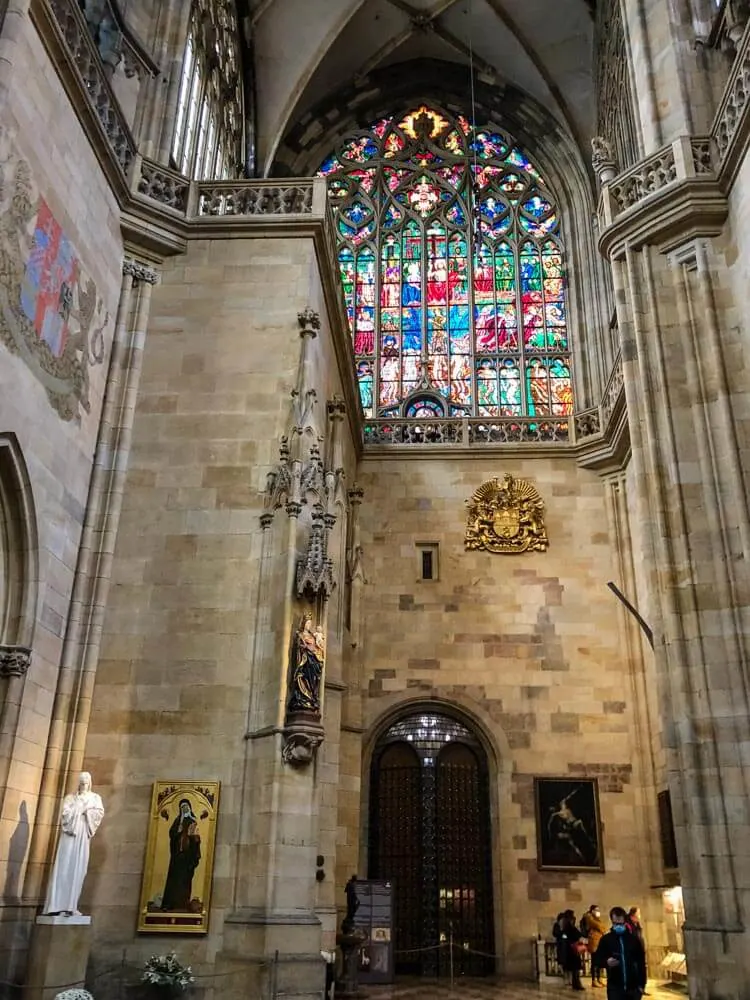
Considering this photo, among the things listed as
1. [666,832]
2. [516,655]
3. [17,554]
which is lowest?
[666,832]

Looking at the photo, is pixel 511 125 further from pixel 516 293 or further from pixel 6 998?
pixel 6 998

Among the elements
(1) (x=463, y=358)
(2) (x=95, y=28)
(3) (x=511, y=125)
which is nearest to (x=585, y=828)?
(1) (x=463, y=358)

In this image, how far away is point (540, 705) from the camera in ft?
50.6

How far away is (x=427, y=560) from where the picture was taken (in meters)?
16.8

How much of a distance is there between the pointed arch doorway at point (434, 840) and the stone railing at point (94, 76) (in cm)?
1029

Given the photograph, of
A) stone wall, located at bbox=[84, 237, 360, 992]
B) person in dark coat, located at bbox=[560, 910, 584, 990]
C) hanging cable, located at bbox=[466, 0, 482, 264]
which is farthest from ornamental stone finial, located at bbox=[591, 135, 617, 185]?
person in dark coat, located at bbox=[560, 910, 584, 990]

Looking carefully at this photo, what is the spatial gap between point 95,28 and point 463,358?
9896 millimetres

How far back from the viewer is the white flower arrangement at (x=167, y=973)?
8578 millimetres

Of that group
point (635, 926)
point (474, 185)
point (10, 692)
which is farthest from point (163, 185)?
point (635, 926)

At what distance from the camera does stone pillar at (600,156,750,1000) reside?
8.86 metres

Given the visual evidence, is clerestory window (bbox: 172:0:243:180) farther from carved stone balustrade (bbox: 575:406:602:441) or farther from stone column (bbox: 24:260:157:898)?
carved stone balustrade (bbox: 575:406:602:441)

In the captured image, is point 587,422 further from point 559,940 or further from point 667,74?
point 559,940

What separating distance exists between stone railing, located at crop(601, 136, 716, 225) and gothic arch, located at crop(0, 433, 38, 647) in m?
8.44

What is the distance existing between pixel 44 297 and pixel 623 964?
8.84 metres
